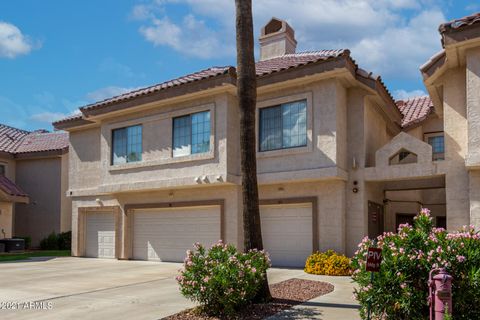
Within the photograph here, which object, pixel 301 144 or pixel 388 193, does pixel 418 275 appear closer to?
pixel 301 144

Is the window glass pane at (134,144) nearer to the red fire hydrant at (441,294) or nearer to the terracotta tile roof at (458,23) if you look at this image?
the terracotta tile roof at (458,23)

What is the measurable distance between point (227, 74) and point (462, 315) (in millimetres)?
11678

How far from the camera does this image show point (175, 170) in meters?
18.6

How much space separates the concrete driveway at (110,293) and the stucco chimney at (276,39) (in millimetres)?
9931

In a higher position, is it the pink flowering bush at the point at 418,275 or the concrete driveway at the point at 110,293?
the pink flowering bush at the point at 418,275

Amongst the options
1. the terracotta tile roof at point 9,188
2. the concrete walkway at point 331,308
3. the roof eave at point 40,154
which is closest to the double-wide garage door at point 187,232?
the concrete walkway at point 331,308

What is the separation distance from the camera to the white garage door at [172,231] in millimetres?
18531

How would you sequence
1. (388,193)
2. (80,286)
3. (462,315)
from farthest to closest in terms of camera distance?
1. (388,193)
2. (80,286)
3. (462,315)

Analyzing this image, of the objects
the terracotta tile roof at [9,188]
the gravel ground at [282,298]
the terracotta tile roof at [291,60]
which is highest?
the terracotta tile roof at [291,60]

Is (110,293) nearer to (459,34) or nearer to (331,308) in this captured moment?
(331,308)

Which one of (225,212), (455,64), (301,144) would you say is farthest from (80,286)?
(455,64)

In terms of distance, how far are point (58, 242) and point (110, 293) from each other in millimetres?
17934

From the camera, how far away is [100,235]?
73.6ft

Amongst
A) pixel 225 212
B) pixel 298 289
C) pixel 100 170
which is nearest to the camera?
pixel 298 289
